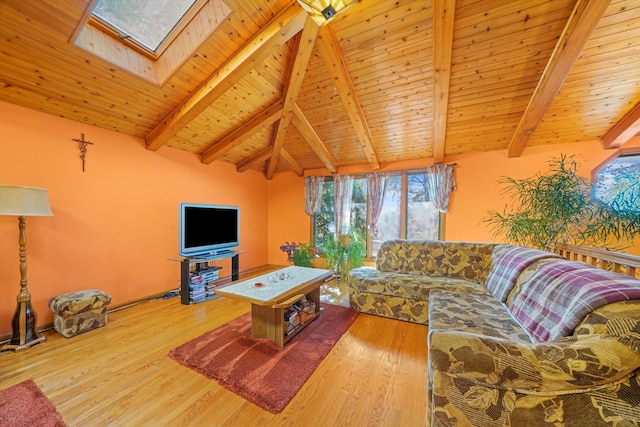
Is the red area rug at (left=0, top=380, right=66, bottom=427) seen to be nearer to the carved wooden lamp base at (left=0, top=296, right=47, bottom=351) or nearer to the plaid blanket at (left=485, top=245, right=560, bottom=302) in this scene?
the carved wooden lamp base at (left=0, top=296, right=47, bottom=351)

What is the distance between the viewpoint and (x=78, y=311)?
2.31 metres

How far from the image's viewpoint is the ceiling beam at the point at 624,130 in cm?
279

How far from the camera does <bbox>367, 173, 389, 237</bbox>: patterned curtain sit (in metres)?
4.60

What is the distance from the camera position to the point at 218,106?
10.5 ft

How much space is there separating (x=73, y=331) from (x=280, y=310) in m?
2.12

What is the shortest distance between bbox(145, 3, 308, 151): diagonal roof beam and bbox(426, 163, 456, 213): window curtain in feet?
10.3

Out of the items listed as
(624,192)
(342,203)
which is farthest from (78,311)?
(624,192)

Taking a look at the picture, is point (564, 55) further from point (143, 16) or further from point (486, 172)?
point (143, 16)

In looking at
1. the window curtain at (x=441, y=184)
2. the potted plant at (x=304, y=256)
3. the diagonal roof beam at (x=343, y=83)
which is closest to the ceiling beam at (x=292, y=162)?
the diagonal roof beam at (x=343, y=83)

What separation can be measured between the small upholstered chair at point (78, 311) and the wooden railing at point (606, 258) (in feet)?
15.5

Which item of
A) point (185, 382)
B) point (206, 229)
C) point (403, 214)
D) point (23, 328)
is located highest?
point (403, 214)

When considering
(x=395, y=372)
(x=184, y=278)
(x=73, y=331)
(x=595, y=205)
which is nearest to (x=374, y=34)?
(x=595, y=205)

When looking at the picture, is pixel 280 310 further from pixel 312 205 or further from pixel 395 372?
pixel 312 205

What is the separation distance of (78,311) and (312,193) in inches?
155
